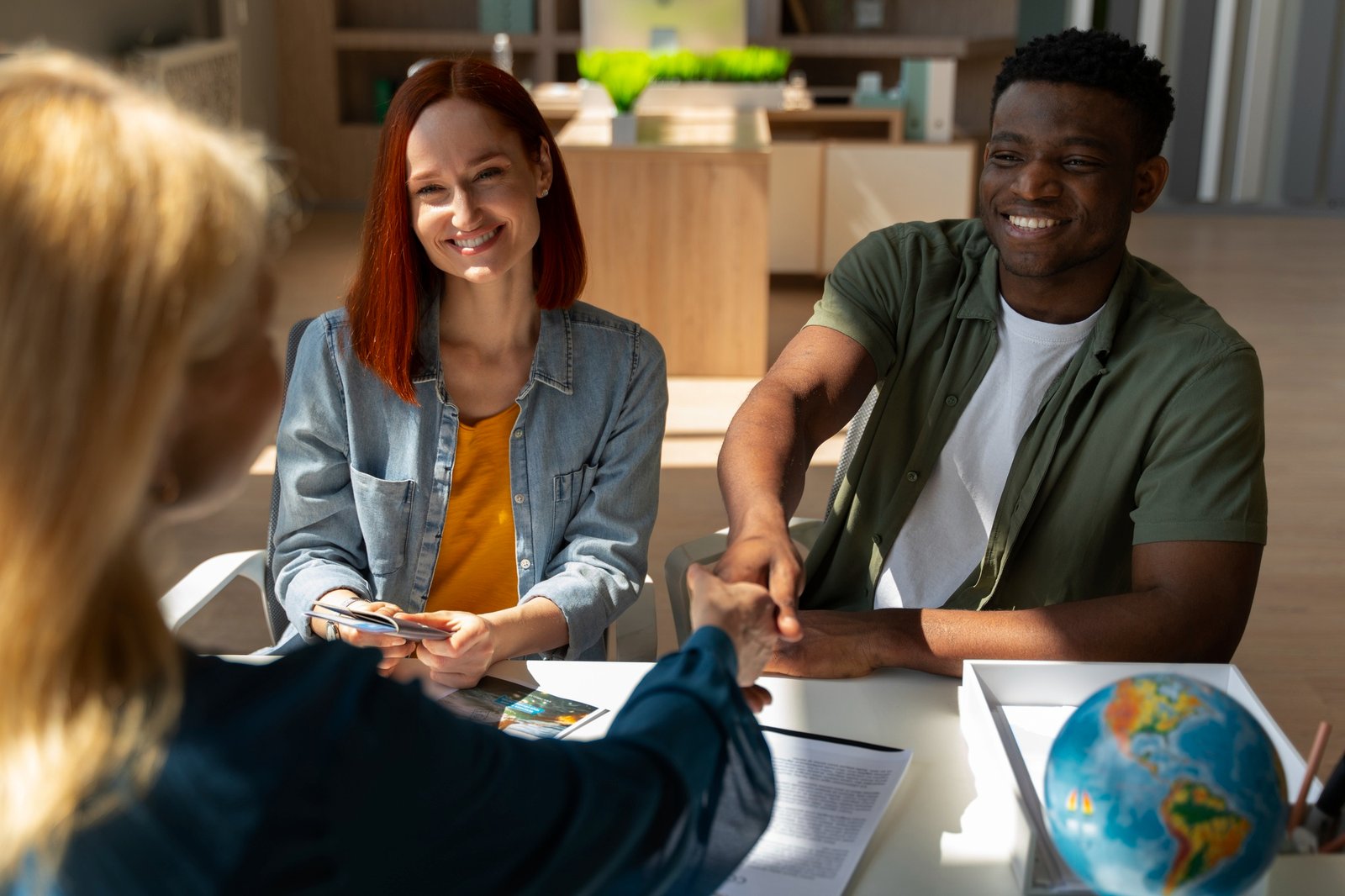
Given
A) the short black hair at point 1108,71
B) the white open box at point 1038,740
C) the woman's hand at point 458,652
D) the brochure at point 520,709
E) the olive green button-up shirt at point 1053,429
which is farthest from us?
the short black hair at point 1108,71

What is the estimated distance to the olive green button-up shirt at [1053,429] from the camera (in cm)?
153

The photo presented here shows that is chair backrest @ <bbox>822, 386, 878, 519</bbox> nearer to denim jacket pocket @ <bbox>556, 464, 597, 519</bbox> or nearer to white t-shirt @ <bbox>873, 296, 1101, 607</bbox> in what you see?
white t-shirt @ <bbox>873, 296, 1101, 607</bbox>

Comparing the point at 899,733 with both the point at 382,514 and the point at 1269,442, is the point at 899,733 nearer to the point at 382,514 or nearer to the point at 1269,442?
the point at 382,514

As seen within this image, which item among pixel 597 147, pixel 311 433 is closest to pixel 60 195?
pixel 311 433

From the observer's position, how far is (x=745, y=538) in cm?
142

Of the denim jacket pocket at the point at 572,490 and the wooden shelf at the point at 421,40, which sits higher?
the wooden shelf at the point at 421,40

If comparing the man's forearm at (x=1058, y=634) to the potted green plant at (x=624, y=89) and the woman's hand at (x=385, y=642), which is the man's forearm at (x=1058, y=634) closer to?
the woman's hand at (x=385, y=642)

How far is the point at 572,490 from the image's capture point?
176cm

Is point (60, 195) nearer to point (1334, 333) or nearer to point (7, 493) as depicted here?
point (7, 493)

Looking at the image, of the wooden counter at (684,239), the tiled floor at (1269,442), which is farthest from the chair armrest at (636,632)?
the wooden counter at (684,239)

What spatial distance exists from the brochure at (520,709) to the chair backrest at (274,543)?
453 mm

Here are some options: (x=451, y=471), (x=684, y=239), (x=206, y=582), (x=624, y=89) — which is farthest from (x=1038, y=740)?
(x=624, y=89)

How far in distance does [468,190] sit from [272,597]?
0.63m

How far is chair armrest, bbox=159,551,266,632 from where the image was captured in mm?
1724
